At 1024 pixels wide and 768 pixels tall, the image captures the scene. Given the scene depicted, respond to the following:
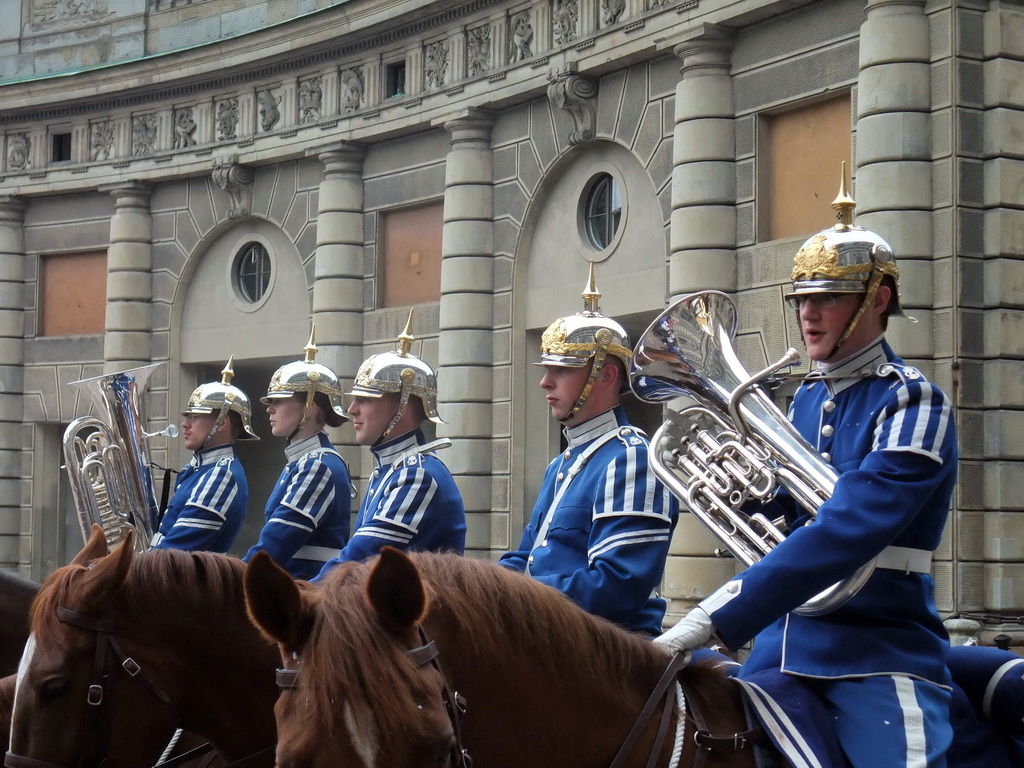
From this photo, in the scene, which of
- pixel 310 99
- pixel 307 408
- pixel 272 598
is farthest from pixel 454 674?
pixel 310 99

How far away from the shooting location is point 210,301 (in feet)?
74.1

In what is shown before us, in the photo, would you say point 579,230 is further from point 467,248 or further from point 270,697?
point 270,697

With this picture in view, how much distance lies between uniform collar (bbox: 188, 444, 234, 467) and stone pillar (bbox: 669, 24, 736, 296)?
21.4 feet

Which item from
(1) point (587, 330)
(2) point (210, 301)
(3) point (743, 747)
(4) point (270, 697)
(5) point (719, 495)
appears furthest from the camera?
(2) point (210, 301)

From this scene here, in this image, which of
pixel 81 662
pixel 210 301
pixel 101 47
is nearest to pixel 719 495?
pixel 81 662

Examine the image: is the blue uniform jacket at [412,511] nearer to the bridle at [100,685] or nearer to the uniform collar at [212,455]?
the bridle at [100,685]

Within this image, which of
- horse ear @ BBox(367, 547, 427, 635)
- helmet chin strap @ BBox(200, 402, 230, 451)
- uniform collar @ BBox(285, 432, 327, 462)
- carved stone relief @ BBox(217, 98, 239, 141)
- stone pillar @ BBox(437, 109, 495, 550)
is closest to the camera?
horse ear @ BBox(367, 547, 427, 635)

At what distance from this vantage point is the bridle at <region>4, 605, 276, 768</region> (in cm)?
418

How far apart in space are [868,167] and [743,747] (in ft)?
32.4

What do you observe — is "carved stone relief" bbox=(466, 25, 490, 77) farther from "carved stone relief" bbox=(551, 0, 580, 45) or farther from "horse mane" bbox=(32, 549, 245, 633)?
"horse mane" bbox=(32, 549, 245, 633)

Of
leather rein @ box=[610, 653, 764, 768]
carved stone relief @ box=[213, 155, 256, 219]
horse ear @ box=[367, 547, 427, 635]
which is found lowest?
leather rein @ box=[610, 653, 764, 768]

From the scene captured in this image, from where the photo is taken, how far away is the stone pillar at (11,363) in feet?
Result: 79.8

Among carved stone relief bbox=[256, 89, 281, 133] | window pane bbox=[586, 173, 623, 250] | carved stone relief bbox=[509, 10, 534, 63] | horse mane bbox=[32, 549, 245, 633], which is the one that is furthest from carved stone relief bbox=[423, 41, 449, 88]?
horse mane bbox=[32, 549, 245, 633]

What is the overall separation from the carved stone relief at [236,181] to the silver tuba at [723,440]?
697 inches
